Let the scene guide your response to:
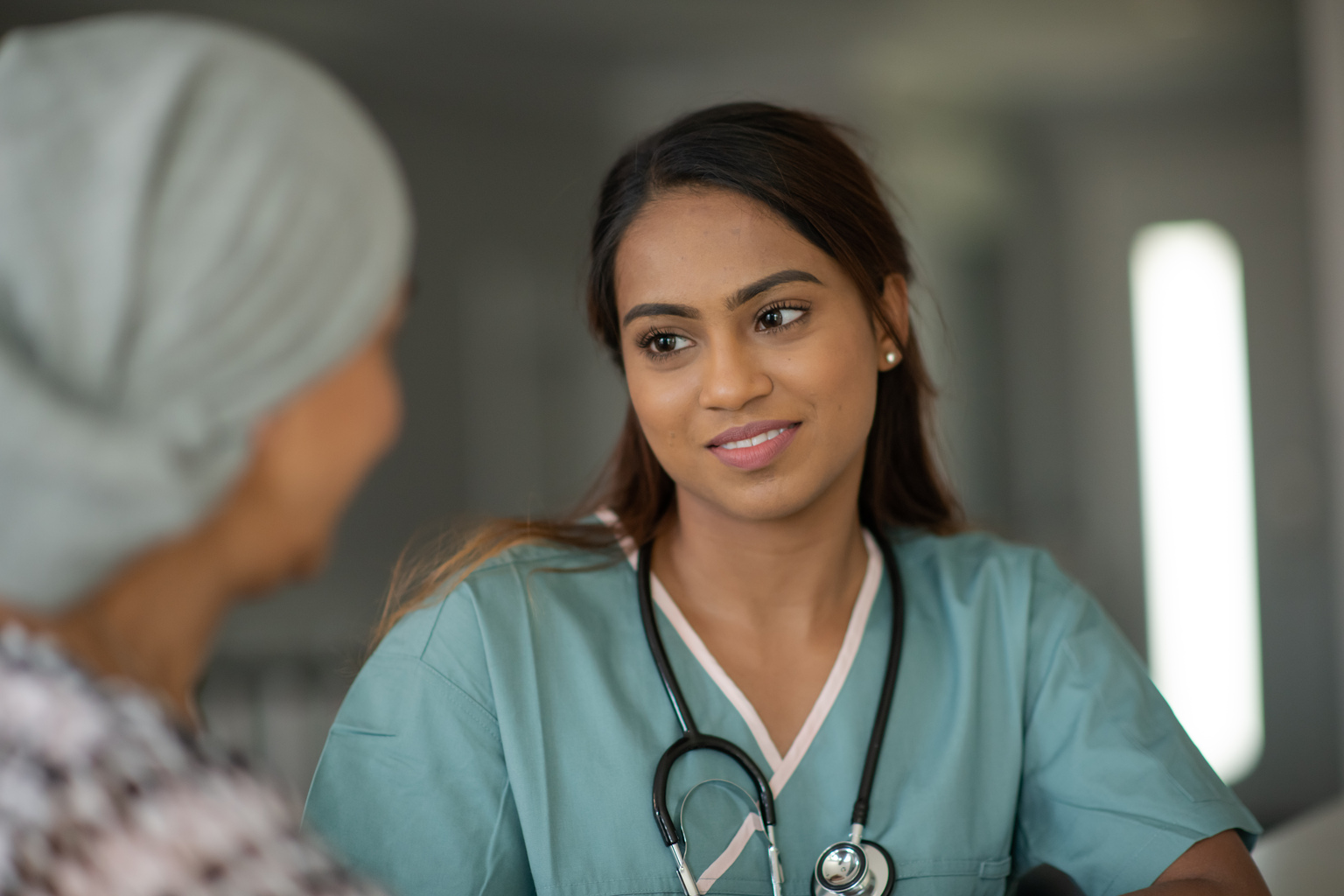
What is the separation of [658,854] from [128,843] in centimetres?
72

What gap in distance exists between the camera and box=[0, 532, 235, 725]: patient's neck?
0.65 m

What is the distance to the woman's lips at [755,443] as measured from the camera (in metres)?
1.29

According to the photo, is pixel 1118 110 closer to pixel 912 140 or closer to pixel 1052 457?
pixel 912 140

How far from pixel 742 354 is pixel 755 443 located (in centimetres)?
10

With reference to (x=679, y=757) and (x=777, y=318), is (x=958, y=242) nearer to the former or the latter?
(x=777, y=318)

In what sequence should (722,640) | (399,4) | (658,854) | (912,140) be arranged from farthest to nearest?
(912,140) < (399,4) < (722,640) < (658,854)

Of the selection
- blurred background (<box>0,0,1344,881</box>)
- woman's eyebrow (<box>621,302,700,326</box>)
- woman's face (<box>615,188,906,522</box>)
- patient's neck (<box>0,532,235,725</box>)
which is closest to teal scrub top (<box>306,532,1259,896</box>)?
woman's face (<box>615,188,906,522</box>)

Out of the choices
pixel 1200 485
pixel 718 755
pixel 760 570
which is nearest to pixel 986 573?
pixel 760 570

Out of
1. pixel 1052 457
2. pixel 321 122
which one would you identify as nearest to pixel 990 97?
pixel 1052 457

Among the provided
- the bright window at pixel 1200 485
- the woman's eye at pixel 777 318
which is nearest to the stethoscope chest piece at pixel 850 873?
the woman's eye at pixel 777 318

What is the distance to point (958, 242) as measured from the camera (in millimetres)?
4188

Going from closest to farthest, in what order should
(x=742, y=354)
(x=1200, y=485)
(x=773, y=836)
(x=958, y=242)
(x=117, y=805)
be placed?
(x=117, y=805)
(x=773, y=836)
(x=742, y=354)
(x=1200, y=485)
(x=958, y=242)

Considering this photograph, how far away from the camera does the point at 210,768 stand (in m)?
0.64

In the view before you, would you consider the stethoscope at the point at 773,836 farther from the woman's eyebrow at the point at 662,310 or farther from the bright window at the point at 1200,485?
the bright window at the point at 1200,485
